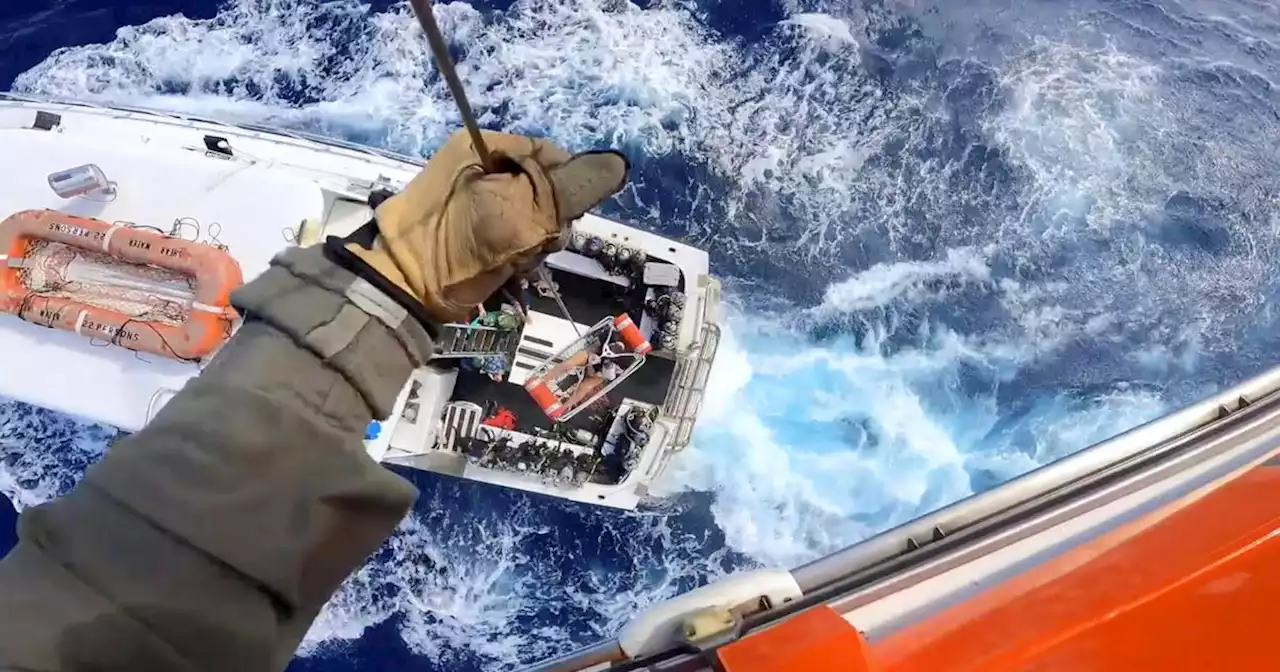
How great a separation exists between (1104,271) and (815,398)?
3885mm

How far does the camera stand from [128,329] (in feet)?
22.8

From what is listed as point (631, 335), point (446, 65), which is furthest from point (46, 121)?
point (446, 65)

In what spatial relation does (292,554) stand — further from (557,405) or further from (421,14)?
(557,405)

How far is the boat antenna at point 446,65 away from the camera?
250cm

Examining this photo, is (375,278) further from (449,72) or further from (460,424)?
(460,424)

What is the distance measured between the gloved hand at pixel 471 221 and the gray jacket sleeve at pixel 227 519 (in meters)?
0.45

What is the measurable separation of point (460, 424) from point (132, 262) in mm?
3275

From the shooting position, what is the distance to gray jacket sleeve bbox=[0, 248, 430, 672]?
6.10 ft

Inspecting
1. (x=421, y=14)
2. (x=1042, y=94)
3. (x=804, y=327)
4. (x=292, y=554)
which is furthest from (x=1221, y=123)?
(x=292, y=554)

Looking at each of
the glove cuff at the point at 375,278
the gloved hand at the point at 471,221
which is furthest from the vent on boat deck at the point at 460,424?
the glove cuff at the point at 375,278

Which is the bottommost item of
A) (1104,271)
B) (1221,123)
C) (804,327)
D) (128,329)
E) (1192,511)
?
(1192,511)

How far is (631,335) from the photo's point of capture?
7852 millimetres

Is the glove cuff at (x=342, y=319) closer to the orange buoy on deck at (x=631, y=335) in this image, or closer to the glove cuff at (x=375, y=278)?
the glove cuff at (x=375, y=278)

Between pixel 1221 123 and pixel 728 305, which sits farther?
pixel 1221 123
